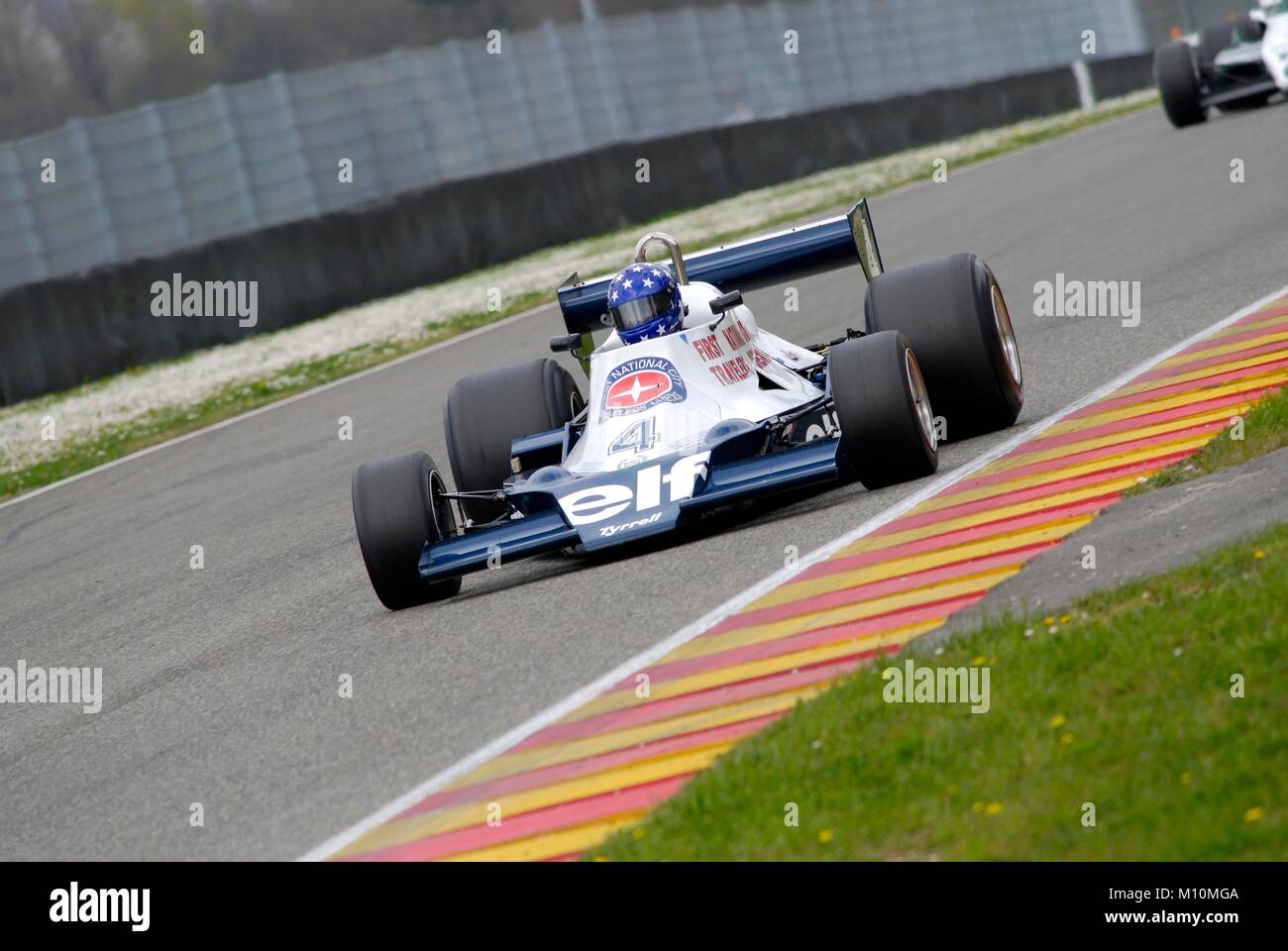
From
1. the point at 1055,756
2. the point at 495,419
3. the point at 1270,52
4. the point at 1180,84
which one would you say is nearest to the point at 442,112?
the point at 1180,84

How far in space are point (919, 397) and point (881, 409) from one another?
0.45 m

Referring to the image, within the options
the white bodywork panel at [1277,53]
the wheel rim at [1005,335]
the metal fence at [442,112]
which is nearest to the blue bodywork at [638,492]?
the wheel rim at [1005,335]

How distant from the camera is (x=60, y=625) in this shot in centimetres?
949

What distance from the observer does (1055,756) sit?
4355mm

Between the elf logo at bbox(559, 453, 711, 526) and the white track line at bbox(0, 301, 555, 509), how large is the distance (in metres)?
8.54

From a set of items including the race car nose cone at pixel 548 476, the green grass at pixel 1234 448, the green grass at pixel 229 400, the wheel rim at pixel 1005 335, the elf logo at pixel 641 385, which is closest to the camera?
the green grass at pixel 1234 448

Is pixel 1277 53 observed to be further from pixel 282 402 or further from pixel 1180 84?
pixel 282 402

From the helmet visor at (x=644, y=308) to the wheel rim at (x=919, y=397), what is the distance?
45.4 inches

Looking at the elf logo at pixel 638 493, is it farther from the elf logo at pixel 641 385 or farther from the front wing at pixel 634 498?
the elf logo at pixel 641 385

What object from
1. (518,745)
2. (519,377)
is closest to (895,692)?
(518,745)

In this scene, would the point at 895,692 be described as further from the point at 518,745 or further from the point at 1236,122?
the point at 1236,122

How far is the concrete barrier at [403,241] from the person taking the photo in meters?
20.4

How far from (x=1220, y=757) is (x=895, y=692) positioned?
1.11 m

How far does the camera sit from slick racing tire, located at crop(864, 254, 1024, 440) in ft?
27.0
